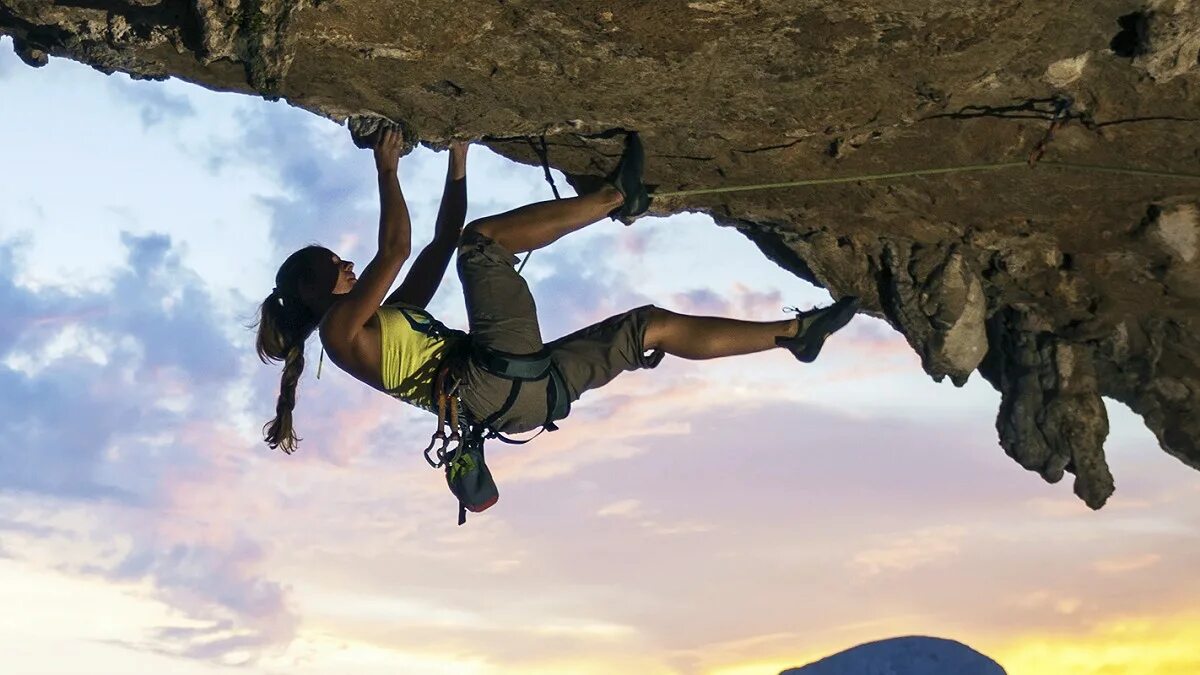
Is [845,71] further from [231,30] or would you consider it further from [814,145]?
[231,30]

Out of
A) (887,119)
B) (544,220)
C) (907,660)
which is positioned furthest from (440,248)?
(907,660)

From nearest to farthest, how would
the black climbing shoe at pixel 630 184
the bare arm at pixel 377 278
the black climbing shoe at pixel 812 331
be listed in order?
the bare arm at pixel 377 278
the black climbing shoe at pixel 630 184
the black climbing shoe at pixel 812 331

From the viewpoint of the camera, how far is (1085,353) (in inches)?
355

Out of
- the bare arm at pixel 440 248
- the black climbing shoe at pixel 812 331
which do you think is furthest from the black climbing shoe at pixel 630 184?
the black climbing shoe at pixel 812 331

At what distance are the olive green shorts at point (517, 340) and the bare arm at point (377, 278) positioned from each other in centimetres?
46

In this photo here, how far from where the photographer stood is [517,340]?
18.4ft

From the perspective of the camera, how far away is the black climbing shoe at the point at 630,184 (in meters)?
5.97

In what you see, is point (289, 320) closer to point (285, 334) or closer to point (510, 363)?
point (285, 334)

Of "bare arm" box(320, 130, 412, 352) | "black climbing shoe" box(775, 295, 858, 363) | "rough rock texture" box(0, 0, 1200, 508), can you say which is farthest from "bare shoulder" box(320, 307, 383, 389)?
"black climbing shoe" box(775, 295, 858, 363)

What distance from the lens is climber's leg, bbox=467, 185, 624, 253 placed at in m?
5.63

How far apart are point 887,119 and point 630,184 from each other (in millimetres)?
1786

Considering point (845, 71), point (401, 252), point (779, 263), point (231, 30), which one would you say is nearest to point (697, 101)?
point (845, 71)

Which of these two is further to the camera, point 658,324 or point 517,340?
point 658,324

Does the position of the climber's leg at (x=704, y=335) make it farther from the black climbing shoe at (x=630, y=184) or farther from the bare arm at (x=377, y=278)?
the bare arm at (x=377, y=278)
